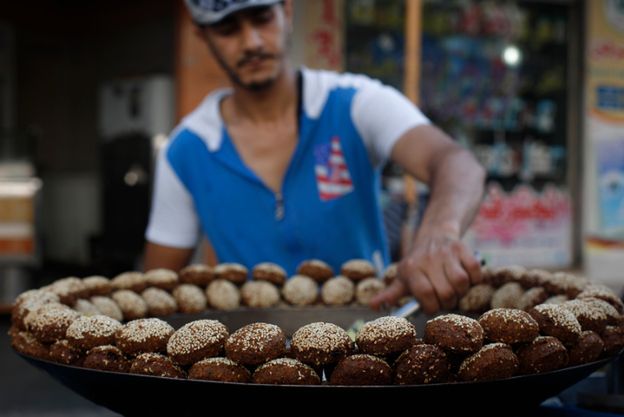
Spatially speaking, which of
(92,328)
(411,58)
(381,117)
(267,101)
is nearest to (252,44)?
(267,101)

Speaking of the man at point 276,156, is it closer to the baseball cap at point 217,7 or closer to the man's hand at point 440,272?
the baseball cap at point 217,7

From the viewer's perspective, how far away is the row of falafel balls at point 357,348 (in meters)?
1.10

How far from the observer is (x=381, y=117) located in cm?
230

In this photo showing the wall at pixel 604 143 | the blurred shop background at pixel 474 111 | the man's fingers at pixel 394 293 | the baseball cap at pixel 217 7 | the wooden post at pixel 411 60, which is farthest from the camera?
the wall at pixel 604 143

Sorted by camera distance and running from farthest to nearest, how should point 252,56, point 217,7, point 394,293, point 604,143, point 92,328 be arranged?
point 604,143 → point 252,56 → point 217,7 → point 394,293 → point 92,328

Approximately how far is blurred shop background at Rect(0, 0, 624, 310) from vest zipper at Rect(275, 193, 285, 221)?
429 centimetres

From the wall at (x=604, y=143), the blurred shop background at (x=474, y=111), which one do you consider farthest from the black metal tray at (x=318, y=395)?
the wall at (x=604, y=143)

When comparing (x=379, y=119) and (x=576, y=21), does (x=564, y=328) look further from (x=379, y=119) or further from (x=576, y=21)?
(x=576, y=21)

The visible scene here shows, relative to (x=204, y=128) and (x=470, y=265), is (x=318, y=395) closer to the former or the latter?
(x=470, y=265)

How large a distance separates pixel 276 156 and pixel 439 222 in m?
0.78

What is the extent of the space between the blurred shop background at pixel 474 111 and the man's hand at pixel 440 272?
196 inches

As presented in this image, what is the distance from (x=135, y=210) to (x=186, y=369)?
663cm

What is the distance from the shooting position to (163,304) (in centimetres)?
177

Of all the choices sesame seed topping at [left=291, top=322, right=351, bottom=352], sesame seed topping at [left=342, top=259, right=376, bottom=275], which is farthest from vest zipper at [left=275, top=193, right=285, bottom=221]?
sesame seed topping at [left=291, top=322, right=351, bottom=352]
